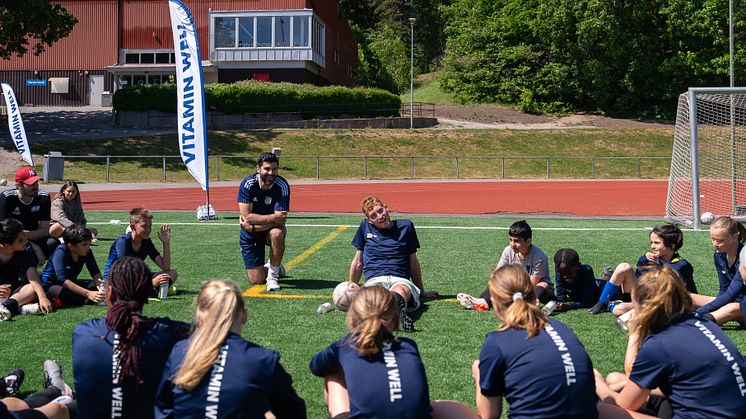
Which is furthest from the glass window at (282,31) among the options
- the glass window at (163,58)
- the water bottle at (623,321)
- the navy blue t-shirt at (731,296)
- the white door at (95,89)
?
the navy blue t-shirt at (731,296)

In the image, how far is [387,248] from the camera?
8.27m

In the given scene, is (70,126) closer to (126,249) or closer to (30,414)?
(126,249)

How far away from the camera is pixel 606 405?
4.45 m

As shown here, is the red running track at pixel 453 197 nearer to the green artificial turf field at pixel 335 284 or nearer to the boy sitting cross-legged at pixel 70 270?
the green artificial turf field at pixel 335 284

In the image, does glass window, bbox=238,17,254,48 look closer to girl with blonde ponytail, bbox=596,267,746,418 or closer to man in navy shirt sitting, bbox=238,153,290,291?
man in navy shirt sitting, bbox=238,153,290,291

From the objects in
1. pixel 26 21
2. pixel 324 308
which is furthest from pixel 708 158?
pixel 26 21

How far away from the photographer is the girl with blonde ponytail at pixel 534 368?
392 centimetres

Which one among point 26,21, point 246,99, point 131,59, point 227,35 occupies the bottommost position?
point 246,99

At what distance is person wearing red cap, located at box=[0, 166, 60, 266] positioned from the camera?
33.1ft

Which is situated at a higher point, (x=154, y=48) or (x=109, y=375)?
(x=154, y=48)

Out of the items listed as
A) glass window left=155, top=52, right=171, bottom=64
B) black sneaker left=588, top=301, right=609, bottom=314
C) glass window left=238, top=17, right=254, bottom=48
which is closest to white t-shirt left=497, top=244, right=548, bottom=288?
black sneaker left=588, top=301, right=609, bottom=314

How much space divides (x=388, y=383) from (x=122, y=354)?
1350 millimetres

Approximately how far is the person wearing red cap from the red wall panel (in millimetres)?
46289

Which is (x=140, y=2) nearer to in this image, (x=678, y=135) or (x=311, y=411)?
(x=678, y=135)
